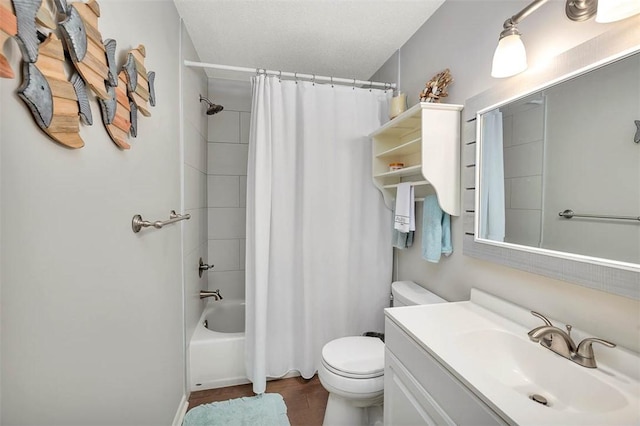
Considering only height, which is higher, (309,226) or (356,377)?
(309,226)

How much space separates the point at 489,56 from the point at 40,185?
5.40ft

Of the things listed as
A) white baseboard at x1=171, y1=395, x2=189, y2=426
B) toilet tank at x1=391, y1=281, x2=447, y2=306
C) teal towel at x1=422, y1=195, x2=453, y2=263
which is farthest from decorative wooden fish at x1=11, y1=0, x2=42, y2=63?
white baseboard at x1=171, y1=395, x2=189, y2=426

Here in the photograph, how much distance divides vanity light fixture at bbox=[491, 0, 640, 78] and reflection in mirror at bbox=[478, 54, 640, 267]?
13cm

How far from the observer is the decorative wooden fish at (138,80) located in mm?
930

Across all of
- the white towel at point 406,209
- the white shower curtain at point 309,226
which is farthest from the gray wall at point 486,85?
the white shower curtain at point 309,226

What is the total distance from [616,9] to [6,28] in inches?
52.6

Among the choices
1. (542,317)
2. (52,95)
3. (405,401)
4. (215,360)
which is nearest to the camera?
(52,95)

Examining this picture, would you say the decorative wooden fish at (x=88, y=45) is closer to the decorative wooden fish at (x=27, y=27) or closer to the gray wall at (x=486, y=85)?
the decorative wooden fish at (x=27, y=27)

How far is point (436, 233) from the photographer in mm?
1445

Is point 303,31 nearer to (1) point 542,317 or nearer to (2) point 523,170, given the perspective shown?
(2) point 523,170

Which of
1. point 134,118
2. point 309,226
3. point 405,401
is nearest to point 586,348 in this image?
point 405,401

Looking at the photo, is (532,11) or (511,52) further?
(511,52)

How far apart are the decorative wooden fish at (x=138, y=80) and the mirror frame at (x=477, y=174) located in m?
1.42

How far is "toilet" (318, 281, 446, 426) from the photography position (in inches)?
53.1
